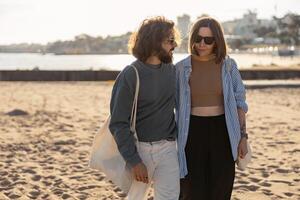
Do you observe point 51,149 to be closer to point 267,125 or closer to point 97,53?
point 267,125

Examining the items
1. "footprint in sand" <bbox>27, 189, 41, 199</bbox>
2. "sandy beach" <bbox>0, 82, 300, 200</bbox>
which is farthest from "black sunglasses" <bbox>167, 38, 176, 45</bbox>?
"footprint in sand" <bbox>27, 189, 41, 199</bbox>

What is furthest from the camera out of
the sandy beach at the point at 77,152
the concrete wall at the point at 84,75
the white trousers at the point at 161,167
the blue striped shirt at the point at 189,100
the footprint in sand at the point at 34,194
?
the concrete wall at the point at 84,75

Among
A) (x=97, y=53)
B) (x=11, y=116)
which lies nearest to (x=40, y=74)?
(x=11, y=116)

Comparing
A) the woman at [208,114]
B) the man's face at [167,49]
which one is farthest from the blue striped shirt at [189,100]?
the man's face at [167,49]

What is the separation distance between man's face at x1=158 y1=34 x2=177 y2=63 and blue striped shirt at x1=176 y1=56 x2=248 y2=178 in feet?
0.72

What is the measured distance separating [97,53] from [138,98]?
195 meters

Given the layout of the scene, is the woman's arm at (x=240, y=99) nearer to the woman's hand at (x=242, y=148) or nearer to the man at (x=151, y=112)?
the woman's hand at (x=242, y=148)

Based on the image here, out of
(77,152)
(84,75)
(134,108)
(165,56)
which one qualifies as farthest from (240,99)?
(84,75)

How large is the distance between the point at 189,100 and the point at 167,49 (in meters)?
0.37

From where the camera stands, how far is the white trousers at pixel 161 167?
2705mm

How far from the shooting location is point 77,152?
6961mm

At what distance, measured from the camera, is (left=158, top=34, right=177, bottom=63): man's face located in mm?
2621

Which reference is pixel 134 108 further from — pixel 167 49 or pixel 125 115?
pixel 167 49

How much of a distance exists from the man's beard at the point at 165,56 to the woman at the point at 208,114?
0.19m
